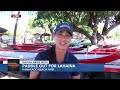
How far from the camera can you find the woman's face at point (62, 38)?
371 centimetres

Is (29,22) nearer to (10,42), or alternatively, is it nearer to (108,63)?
(10,42)

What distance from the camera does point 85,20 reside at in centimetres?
413

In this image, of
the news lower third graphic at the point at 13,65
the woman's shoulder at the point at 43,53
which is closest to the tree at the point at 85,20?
the woman's shoulder at the point at 43,53

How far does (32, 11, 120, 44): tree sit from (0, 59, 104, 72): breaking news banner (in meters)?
0.38

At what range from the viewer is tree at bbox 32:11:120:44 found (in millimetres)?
3969

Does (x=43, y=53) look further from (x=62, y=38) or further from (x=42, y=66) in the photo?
(x=62, y=38)

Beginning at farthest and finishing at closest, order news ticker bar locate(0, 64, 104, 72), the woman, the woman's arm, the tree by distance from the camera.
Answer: the tree → news ticker bar locate(0, 64, 104, 72) → the woman → the woman's arm

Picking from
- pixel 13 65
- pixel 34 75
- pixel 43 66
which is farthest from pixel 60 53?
pixel 13 65

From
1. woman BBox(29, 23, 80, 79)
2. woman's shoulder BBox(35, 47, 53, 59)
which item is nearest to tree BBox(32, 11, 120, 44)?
woman BBox(29, 23, 80, 79)

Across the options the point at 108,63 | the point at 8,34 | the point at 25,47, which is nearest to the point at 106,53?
the point at 108,63

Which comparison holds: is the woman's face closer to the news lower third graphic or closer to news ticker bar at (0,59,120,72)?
news ticker bar at (0,59,120,72)

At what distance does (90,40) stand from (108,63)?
422 mm

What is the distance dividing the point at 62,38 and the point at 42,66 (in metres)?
0.49
